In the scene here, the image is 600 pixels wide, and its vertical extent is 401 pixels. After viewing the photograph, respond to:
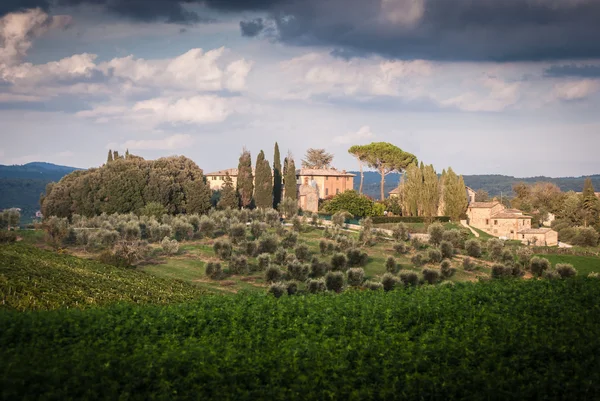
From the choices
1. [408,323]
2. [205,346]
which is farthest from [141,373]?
[408,323]

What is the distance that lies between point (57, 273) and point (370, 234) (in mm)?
21922

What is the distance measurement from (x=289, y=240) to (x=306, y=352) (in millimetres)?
25252

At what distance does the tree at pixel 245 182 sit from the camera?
179ft

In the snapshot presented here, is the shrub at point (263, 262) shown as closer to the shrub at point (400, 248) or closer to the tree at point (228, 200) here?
the shrub at point (400, 248)

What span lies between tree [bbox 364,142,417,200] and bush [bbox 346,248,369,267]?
3994 centimetres

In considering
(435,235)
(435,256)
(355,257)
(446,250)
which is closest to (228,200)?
(435,235)

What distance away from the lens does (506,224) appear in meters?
50.6

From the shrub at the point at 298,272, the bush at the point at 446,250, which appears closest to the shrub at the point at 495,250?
the bush at the point at 446,250

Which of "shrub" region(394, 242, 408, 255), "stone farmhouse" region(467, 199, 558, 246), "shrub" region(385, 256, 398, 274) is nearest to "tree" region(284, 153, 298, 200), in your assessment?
"stone farmhouse" region(467, 199, 558, 246)

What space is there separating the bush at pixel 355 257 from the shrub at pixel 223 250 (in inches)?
229

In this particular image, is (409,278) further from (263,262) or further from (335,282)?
(263,262)

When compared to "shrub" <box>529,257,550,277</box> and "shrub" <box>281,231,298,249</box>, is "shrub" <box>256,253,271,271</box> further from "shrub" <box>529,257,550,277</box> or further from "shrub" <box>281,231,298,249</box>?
"shrub" <box>529,257,550,277</box>

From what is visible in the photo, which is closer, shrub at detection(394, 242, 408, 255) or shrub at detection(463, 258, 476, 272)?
shrub at detection(463, 258, 476, 272)

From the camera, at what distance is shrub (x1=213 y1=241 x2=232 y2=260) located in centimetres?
2877
